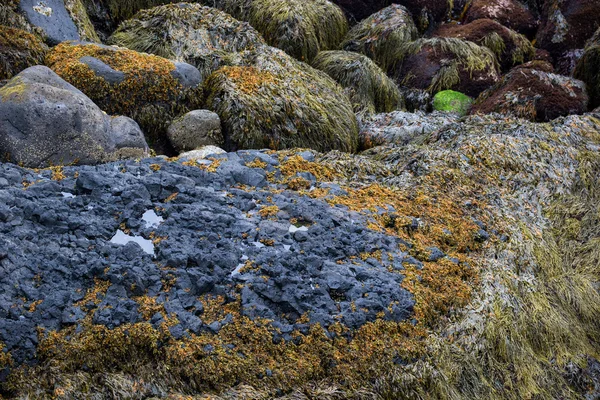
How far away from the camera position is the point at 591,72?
23.2ft

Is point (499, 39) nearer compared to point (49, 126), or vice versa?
point (49, 126)

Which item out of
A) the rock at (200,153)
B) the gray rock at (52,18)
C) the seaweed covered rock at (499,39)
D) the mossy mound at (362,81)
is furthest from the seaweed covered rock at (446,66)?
the gray rock at (52,18)

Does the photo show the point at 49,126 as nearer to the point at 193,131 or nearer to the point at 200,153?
the point at 200,153

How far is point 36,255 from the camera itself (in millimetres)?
2783

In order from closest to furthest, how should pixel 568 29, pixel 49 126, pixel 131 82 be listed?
pixel 49 126 < pixel 131 82 < pixel 568 29

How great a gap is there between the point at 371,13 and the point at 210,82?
446 cm

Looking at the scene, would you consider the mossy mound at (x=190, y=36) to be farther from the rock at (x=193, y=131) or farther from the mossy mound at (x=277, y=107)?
the rock at (x=193, y=131)

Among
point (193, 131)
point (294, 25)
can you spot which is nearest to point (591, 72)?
point (294, 25)

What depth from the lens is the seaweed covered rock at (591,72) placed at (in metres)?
6.93

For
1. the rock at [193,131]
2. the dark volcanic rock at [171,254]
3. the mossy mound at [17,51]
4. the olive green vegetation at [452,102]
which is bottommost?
the olive green vegetation at [452,102]

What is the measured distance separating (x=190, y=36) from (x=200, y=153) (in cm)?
244

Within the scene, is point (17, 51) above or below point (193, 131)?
above

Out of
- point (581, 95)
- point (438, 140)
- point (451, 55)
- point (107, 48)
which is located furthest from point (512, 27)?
point (107, 48)

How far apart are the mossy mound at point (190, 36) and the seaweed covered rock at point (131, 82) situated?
751 mm
